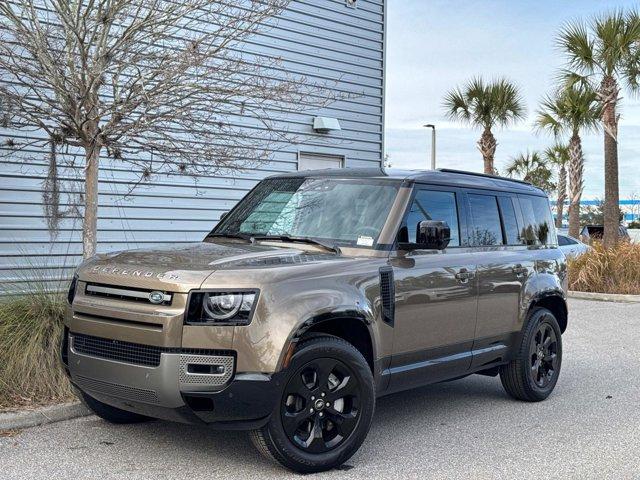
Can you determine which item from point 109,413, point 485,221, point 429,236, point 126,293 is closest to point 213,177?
point 485,221

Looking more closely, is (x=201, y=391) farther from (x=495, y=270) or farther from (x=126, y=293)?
(x=495, y=270)

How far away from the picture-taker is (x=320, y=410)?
4727 mm

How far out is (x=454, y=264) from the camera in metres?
5.78

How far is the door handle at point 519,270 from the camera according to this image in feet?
21.2

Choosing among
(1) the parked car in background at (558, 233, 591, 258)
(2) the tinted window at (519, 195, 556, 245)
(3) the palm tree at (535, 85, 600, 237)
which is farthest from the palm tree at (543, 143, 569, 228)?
(2) the tinted window at (519, 195, 556, 245)

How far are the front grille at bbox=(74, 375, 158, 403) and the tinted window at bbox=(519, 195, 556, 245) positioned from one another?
3812 millimetres

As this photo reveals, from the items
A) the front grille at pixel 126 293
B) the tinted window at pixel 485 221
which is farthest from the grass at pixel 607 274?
the front grille at pixel 126 293

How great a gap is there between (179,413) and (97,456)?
3.15 ft

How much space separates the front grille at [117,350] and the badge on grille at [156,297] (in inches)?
10.2

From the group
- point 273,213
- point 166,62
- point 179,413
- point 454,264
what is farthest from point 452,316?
point 166,62

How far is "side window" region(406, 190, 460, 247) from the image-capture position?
558 centimetres

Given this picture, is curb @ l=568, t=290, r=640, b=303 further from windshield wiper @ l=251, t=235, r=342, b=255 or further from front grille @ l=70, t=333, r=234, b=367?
front grille @ l=70, t=333, r=234, b=367

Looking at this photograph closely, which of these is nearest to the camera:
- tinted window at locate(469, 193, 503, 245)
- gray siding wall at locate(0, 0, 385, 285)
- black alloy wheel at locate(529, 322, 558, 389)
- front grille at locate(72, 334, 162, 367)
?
front grille at locate(72, 334, 162, 367)

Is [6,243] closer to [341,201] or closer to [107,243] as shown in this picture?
[107,243]
